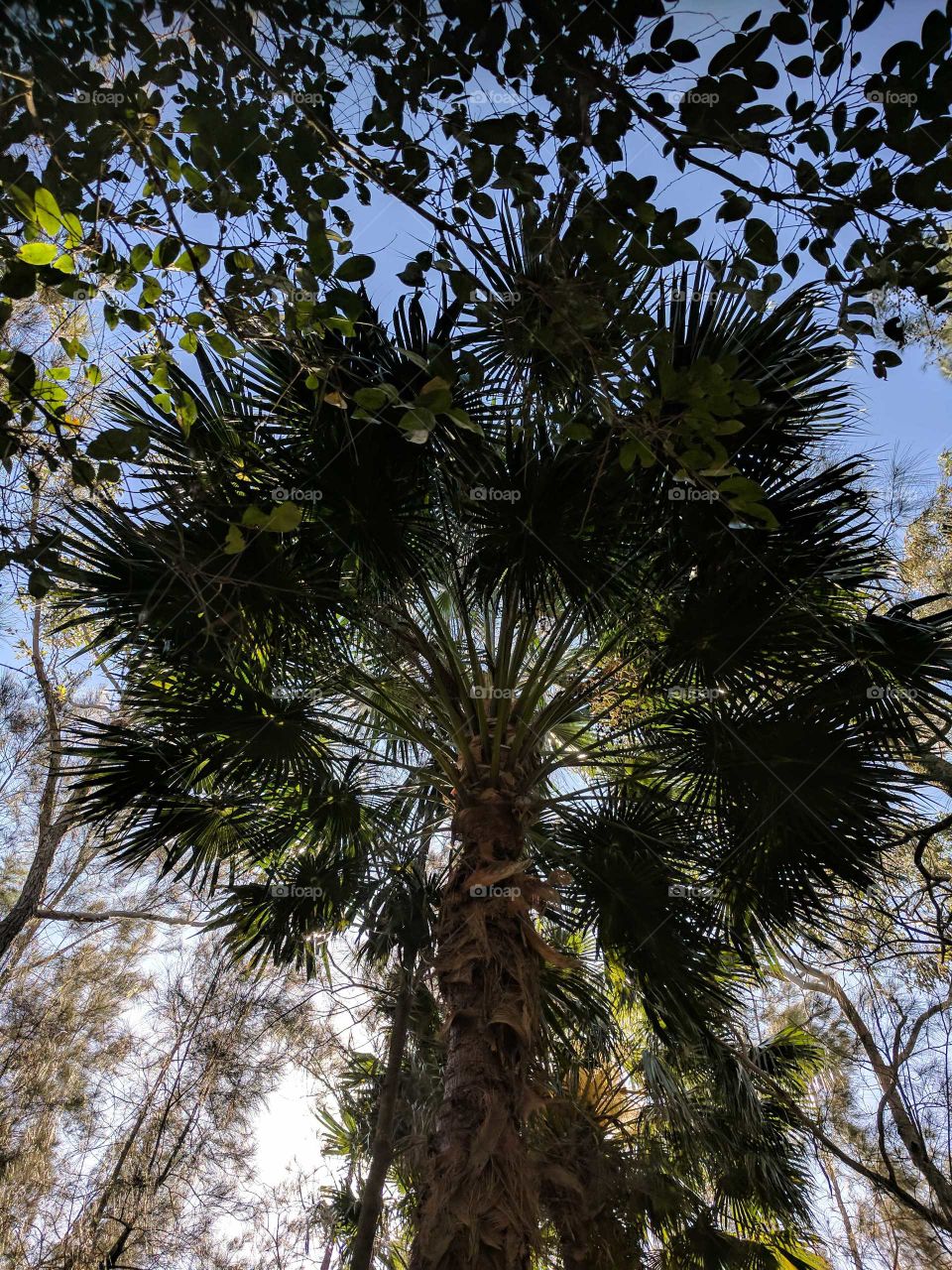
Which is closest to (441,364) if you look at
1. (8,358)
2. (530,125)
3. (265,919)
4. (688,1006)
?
(530,125)

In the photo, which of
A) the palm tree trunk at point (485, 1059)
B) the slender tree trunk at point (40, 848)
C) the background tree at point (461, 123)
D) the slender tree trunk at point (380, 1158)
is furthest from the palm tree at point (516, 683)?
the slender tree trunk at point (40, 848)

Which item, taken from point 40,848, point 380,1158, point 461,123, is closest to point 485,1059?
point 380,1158

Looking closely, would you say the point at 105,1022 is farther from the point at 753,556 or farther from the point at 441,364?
the point at 441,364

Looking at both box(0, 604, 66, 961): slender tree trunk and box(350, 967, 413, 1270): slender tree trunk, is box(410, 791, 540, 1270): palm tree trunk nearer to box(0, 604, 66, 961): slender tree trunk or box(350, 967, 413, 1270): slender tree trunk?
box(350, 967, 413, 1270): slender tree trunk

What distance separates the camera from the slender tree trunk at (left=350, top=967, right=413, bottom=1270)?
3.66 m

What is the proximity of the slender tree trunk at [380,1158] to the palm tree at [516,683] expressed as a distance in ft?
2.25

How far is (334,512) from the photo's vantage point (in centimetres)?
374

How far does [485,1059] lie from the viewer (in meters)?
3.24

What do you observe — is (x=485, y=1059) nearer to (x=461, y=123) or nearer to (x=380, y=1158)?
(x=380, y=1158)

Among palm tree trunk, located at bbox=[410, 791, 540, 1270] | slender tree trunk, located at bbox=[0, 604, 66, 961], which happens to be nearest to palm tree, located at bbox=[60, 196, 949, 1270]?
palm tree trunk, located at bbox=[410, 791, 540, 1270]

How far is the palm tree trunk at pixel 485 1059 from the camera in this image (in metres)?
2.82

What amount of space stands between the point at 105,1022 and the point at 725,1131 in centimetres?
656

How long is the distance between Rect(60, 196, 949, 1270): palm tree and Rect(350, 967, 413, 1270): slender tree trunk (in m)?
0.68

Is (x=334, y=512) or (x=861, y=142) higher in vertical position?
(x=334, y=512)
